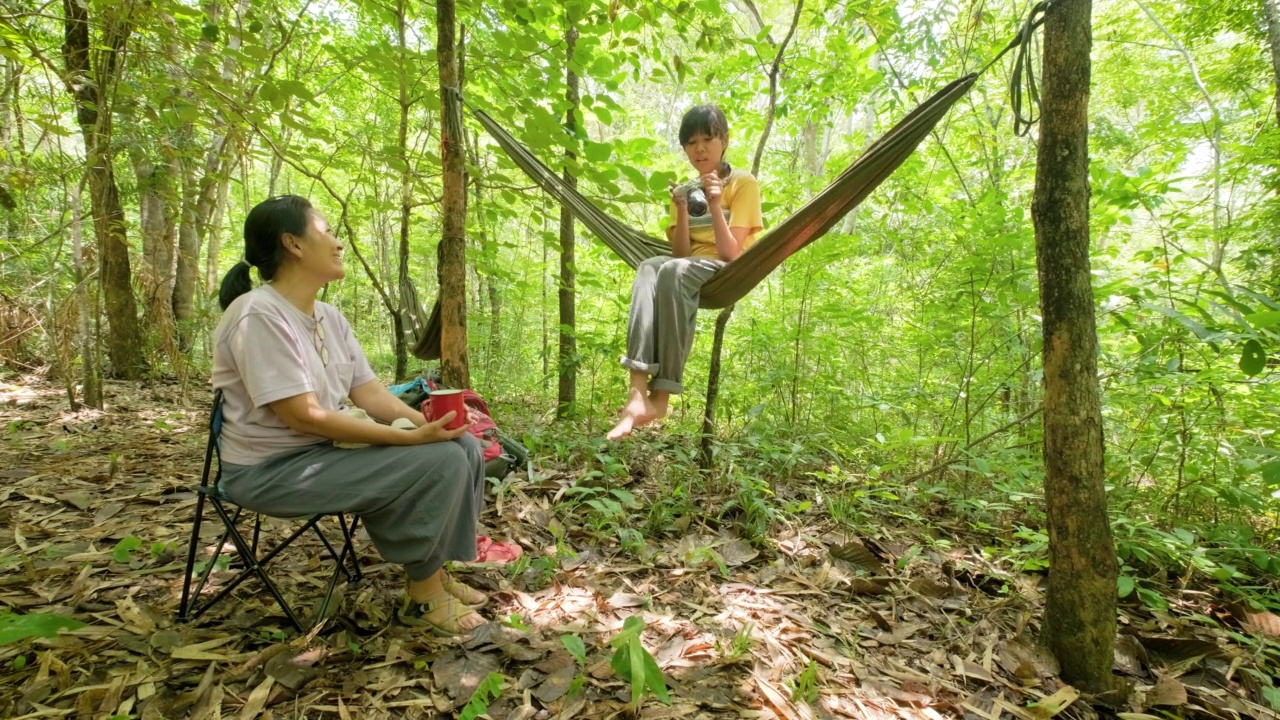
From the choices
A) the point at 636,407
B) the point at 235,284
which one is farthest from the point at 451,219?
the point at 636,407

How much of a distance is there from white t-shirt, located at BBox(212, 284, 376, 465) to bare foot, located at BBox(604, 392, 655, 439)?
794 millimetres

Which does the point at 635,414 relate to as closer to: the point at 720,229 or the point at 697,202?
the point at 720,229

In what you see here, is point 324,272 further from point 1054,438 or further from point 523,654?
point 1054,438

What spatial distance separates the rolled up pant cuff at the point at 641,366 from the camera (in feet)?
5.83

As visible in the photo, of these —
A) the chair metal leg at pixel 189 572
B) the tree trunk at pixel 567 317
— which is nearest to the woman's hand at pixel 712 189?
the tree trunk at pixel 567 317

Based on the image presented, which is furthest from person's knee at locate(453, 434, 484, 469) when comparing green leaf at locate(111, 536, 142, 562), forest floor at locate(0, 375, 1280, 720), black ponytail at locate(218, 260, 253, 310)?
green leaf at locate(111, 536, 142, 562)

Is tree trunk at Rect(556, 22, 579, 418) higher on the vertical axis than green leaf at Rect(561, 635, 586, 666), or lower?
higher

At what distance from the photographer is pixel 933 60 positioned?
8.85ft

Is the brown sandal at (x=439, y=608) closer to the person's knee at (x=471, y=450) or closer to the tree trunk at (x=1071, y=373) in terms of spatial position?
the person's knee at (x=471, y=450)

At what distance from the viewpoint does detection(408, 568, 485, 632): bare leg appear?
131 centimetres

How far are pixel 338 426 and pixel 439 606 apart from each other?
0.52 meters

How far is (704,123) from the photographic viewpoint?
189cm

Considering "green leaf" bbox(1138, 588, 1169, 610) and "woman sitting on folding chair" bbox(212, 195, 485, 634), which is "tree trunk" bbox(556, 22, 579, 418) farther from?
"green leaf" bbox(1138, 588, 1169, 610)

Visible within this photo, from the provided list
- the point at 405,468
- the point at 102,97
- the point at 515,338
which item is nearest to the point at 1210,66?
the point at 515,338
